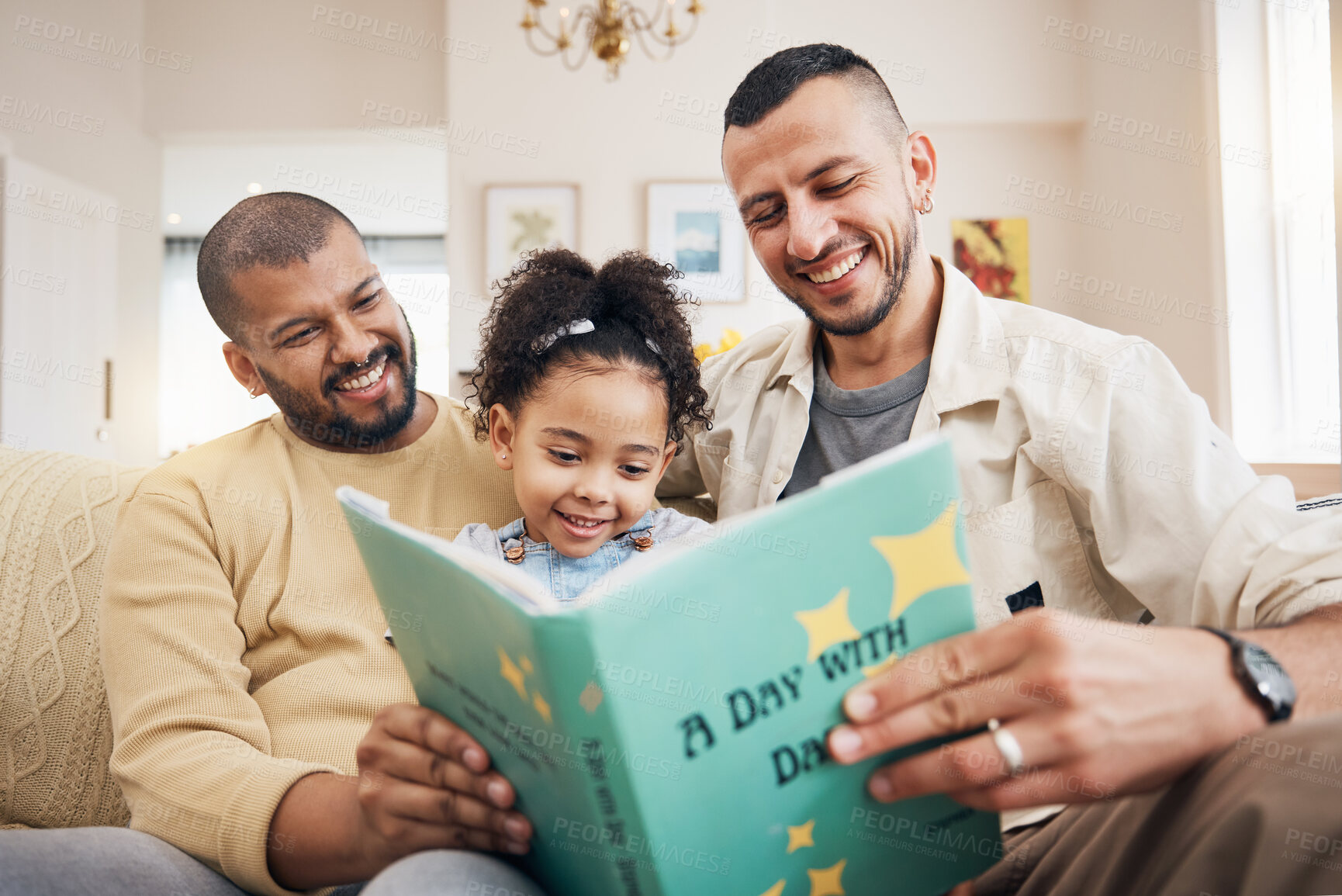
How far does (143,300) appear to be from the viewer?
5.76m

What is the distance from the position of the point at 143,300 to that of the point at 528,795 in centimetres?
613

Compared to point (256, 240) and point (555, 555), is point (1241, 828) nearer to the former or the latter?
point (555, 555)

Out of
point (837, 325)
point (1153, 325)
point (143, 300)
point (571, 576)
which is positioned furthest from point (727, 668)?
point (143, 300)

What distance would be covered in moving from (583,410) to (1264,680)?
78 cm

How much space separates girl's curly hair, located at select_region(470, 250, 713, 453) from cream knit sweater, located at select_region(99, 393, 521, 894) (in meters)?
0.16

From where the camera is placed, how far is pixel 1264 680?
28.0 inches

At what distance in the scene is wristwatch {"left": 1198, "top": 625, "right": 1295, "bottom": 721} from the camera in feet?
2.32

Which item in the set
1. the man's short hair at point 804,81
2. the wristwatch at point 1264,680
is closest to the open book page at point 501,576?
the wristwatch at point 1264,680

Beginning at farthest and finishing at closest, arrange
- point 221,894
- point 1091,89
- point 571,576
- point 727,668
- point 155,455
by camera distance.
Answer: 1. point 155,455
2. point 1091,89
3. point 571,576
4. point 221,894
5. point 727,668

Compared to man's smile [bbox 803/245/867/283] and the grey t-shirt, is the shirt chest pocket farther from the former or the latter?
man's smile [bbox 803/245/867/283]

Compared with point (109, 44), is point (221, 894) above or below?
below

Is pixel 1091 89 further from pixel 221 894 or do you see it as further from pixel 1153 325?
pixel 221 894

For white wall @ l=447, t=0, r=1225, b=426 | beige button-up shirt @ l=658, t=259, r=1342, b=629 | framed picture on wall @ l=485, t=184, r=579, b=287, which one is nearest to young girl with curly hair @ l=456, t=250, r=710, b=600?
beige button-up shirt @ l=658, t=259, r=1342, b=629

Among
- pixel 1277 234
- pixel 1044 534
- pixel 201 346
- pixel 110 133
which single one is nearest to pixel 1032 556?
pixel 1044 534
